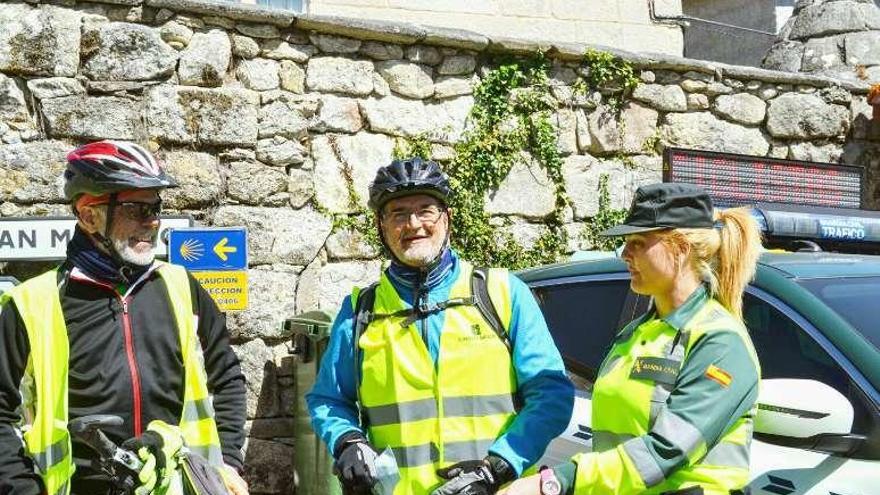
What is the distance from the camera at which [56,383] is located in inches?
118

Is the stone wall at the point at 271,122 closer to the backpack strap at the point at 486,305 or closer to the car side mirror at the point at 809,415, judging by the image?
the backpack strap at the point at 486,305

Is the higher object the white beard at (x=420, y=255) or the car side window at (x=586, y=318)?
the white beard at (x=420, y=255)

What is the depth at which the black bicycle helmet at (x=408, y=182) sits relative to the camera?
326 centimetres

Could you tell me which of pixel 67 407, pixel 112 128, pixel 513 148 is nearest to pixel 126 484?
pixel 67 407

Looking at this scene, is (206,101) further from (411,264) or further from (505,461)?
(505,461)

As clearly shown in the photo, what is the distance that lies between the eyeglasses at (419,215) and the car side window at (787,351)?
1.25 meters

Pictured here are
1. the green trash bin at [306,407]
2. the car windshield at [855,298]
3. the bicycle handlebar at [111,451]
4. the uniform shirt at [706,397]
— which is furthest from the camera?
the green trash bin at [306,407]

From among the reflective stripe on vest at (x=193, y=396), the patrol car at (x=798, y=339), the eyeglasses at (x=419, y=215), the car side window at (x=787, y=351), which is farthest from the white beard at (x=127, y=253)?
the car side window at (x=787, y=351)

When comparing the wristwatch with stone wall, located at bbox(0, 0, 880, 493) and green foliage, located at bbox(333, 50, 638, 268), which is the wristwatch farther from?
green foliage, located at bbox(333, 50, 638, 268)

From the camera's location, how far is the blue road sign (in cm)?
608

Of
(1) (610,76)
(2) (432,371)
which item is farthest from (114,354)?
(1) (610,76)

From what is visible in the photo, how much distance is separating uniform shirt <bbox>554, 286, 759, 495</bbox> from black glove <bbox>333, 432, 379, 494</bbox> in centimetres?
54

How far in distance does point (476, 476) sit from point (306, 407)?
10.5 feet

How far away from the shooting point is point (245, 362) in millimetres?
6734
